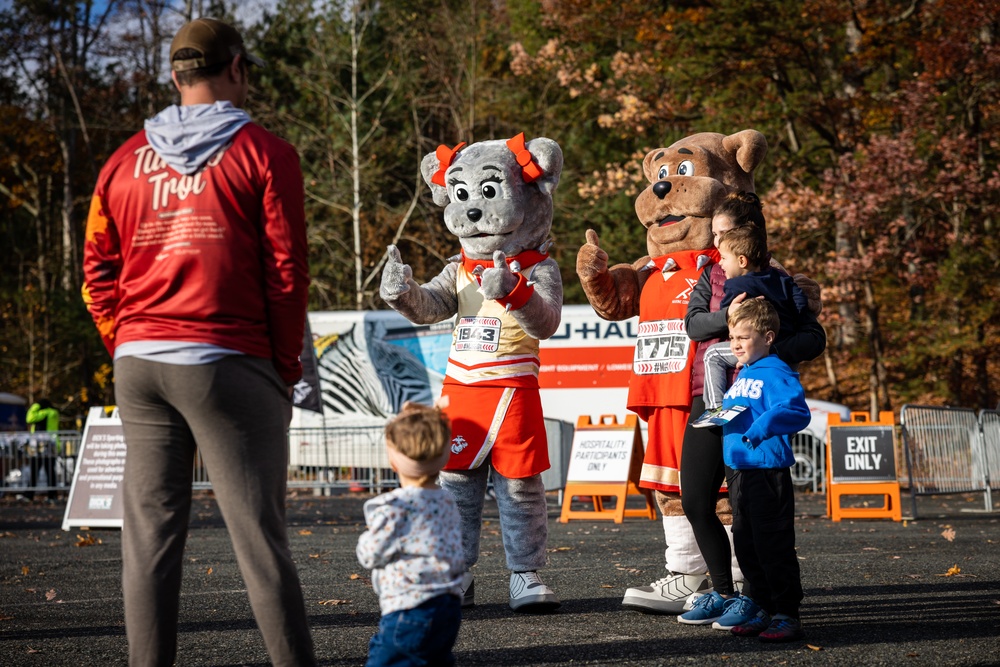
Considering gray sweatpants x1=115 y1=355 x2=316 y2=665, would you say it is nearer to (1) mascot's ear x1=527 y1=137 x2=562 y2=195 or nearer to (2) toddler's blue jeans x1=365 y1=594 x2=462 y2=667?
(2) toddler's blue jeans x1=365 y1=594 x2=462 y2=667

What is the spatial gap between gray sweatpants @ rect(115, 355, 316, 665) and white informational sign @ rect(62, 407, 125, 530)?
8381mm

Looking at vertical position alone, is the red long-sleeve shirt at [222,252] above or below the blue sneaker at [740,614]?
above

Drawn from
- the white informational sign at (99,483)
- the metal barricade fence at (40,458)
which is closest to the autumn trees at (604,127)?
the metal barricade fence at (40,458)

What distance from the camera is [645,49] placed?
23891mm

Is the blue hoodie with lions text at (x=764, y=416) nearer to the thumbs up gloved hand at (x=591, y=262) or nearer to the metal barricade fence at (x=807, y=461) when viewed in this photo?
the thumbs up gloved hand at (x=591, y=262)

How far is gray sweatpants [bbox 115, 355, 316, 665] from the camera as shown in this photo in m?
3.55

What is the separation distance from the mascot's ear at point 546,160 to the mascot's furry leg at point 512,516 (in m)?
1.58

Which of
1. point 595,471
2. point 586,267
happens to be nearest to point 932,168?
point 595,471

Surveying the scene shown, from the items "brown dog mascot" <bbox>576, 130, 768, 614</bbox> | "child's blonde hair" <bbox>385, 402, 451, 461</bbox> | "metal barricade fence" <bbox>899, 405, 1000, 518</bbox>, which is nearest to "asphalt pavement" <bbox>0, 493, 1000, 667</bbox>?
"brown dog mascot" <bbox>576, 130, 768, 614</bbox>

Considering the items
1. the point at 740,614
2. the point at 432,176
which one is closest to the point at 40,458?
the point at 432,176

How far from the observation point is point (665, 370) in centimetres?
582

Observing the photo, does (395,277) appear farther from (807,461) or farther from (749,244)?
(807,461)

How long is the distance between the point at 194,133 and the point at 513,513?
2.99m

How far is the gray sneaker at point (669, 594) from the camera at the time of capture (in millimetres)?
5715
